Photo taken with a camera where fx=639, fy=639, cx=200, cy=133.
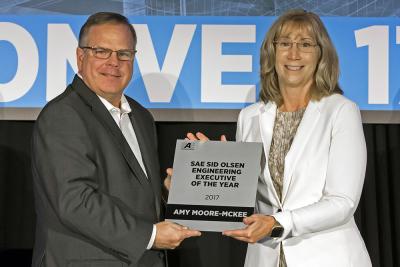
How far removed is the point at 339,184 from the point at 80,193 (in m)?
0.88

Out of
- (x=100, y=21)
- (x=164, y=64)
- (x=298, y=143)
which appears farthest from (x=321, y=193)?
(x=164, y=64)

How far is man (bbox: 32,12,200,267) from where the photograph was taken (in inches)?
80.0

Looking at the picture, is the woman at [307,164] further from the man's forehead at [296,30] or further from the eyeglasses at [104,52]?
the eyeglasses at [104,52]

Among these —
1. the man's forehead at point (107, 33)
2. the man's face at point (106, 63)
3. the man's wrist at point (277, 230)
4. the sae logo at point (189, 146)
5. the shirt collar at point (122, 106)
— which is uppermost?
the man's forehead at point (107, 33)

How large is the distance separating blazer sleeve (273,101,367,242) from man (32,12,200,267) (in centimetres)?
36

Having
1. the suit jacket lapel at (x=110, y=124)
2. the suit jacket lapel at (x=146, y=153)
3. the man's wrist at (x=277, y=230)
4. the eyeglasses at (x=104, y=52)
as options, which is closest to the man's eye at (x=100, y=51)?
the eyeglasses at (x=104, y=52)

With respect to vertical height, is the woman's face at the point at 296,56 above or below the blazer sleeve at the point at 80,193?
above

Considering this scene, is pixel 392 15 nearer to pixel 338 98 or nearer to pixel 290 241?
pixel 338 98

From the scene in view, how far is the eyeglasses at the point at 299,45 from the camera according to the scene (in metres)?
2.37

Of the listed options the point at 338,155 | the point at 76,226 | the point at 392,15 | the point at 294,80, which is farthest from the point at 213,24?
the point at 76,226

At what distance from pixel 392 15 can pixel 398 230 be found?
3.88 ft

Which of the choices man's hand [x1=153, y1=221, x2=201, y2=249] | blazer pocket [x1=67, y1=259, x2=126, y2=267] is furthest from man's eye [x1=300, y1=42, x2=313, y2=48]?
blazer pocket [x1=67, y1=259, x2=126, y2=267]

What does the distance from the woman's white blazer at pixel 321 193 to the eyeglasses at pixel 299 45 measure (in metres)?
0.22

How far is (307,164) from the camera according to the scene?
7.36 feet
